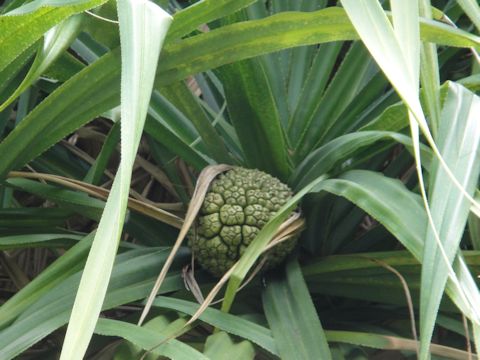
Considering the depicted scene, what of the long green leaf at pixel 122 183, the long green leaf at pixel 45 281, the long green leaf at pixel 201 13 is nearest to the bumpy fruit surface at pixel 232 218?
the long green leaf at pixel 45 281

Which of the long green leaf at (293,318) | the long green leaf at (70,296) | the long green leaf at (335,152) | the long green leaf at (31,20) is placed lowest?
the long green leaf at (293,318)

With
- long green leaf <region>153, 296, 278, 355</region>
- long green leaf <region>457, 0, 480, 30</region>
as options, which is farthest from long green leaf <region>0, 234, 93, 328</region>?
long green leaf <region>457, 0, 480, 30</region>

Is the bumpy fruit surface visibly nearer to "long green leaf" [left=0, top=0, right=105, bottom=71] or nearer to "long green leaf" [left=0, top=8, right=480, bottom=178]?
"long green leaf" [left=0, top=8, right=480, bottom=178]

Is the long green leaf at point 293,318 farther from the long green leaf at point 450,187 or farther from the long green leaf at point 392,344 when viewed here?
the long green leaf at point 450,187

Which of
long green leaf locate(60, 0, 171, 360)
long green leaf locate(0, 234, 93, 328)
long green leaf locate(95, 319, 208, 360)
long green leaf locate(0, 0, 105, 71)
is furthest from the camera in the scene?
long green leaf locate(0, 234, 93, 328)

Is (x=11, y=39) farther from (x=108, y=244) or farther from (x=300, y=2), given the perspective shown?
(x=300, y=2)

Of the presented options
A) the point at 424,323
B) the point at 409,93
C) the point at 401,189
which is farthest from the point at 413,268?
the point at 409,93

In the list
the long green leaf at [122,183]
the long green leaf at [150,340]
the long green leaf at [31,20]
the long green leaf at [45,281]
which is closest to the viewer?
the long green leaf at [122,183]
